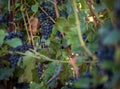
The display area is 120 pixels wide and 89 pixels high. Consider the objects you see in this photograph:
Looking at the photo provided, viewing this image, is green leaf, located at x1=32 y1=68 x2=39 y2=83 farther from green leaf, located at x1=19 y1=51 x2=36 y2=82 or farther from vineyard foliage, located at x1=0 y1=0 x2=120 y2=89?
green leaf, located at x1=19 y1=51 x2=36 y2=82

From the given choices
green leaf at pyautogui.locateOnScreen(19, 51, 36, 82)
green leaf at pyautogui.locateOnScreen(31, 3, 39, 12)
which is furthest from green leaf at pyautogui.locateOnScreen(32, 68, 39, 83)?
green leaf at pyautogui.locateOnScreen(31, 3, 39, 12)

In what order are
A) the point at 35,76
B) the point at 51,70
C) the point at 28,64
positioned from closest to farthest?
the point at 28,64, the point at 51,70, the point at 35,76

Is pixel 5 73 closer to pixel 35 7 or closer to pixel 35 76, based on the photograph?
pixel 35 76

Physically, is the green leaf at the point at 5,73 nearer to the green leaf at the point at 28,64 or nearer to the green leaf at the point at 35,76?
the green leaf at the point at 35,76

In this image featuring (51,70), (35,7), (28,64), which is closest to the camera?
(28,64)

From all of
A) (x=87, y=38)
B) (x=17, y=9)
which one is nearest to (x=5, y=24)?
(x=17, y=9)

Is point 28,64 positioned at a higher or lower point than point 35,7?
lower

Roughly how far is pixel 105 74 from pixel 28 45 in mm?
967

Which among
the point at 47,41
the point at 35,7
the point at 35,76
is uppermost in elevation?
the point at 35,7

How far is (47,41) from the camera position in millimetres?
1353

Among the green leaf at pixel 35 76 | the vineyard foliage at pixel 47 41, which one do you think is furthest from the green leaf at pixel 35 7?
the green leaf at pixel 35 76

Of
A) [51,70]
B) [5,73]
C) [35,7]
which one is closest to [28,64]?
[51,70]

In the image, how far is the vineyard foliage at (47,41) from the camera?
1.08 m

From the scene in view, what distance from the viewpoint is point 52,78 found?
49.4 inches
